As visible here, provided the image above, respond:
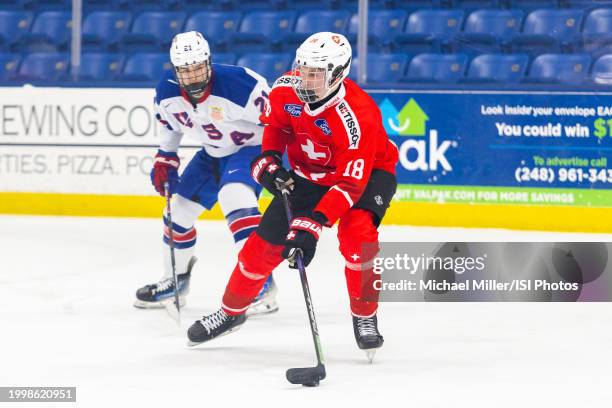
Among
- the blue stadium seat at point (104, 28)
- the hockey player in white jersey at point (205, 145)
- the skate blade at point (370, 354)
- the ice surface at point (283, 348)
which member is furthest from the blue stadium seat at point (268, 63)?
the skate blade at point (370, 354)

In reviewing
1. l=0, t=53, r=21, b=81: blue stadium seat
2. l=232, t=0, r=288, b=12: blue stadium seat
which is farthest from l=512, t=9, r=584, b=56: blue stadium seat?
l=0, t=53, r=21, b=81: blue stadium seat

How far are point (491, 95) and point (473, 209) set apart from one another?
31.9 inches

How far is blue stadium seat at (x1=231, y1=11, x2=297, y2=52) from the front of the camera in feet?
30.9

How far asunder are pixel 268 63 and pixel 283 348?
16.3ft

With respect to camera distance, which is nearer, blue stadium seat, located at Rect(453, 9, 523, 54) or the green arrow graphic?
Answer: the green arrow graphic

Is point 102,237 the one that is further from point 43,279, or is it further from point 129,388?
point 129,388

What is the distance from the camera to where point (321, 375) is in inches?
146

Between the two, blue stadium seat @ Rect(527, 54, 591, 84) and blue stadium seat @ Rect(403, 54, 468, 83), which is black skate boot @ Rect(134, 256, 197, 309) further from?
blue stadium seat @ Rect(527, 54, 591, 84)

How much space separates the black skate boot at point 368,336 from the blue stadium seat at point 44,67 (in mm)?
5576

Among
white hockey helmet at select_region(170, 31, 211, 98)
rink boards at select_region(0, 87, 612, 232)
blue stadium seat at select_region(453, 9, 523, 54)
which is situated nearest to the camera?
white hockey helmet at select_region(170, 31, 211, 98)

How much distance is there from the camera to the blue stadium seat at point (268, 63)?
903cm

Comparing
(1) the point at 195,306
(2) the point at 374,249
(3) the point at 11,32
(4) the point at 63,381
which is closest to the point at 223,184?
(1) the point at 195,306

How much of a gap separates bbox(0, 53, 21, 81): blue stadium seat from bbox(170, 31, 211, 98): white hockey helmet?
186 inches

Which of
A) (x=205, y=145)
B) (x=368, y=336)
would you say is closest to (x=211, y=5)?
(x=205, y=145)
